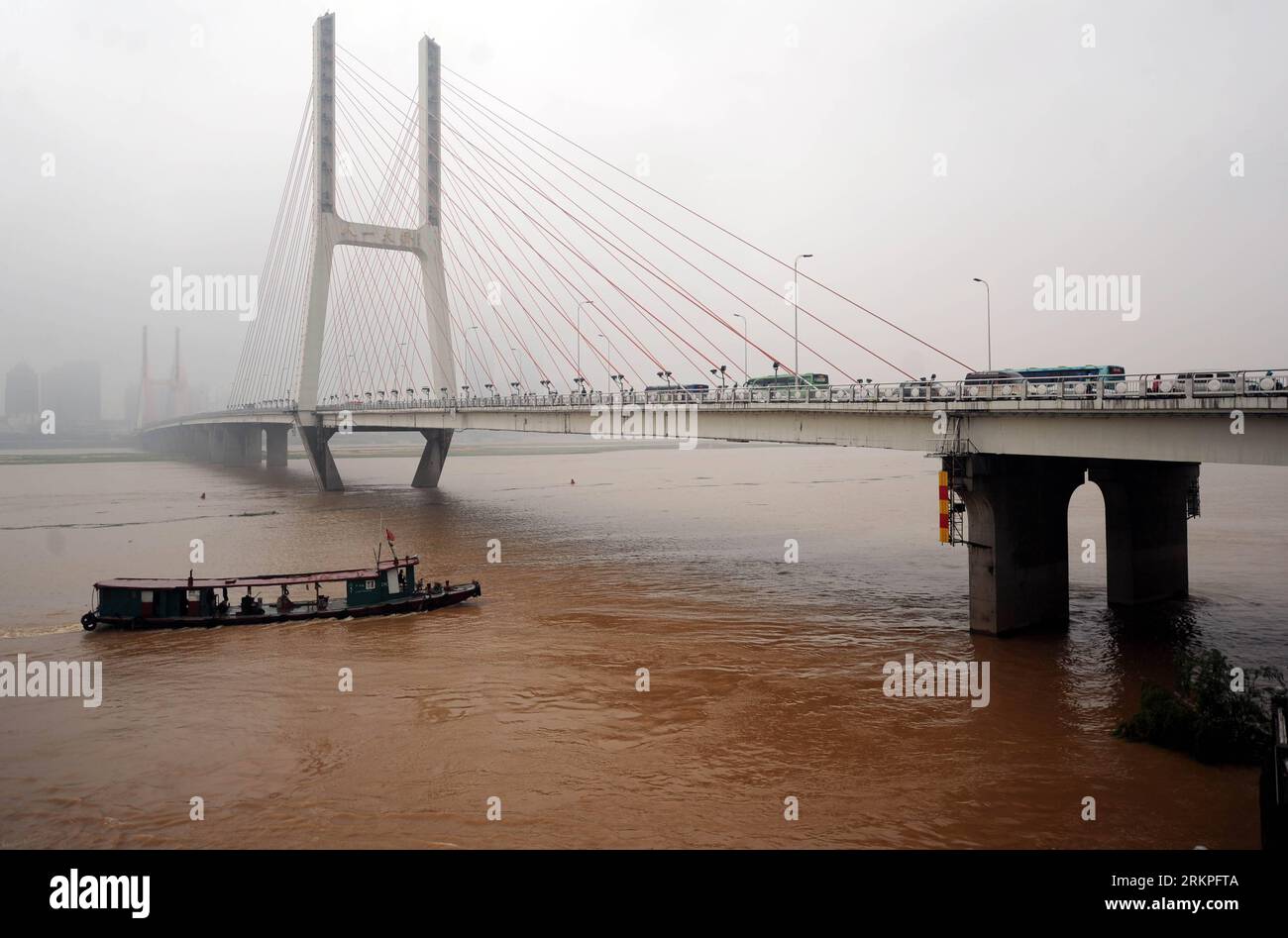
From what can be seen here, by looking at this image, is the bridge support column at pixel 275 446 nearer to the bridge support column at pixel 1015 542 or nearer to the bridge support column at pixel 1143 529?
the bridge support column at pixel 1015 542

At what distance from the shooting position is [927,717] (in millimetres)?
16406

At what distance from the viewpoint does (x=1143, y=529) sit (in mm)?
25984

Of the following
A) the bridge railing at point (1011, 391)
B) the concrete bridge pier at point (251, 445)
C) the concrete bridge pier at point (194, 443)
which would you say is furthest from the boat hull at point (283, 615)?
the concrete bridge pier at point (194, 443)

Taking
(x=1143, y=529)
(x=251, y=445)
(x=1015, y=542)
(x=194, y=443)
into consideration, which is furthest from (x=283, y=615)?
(x=194, y=443)

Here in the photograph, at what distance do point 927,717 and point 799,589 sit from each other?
39.8 ft

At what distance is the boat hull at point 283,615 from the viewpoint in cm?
2469

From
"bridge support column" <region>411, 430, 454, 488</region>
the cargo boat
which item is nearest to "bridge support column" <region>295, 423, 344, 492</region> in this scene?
"bridge support column" <region>411, 430, 454, 488</region>

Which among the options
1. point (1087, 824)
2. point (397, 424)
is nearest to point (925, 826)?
point (1087, 824)

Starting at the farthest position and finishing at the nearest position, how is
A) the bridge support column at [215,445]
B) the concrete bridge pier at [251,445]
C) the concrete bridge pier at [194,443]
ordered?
1. the concrete bridge pier at [194,443]
2. the bridge support column at [215,445]
3. the concrete bridge pier at [251,445]

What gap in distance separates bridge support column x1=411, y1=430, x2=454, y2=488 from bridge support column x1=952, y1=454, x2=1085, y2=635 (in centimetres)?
5673

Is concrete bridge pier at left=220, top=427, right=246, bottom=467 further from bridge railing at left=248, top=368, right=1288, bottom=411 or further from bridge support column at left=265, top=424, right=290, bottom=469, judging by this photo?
bridge railing at left=248, top=368, right=1288, bottom=411

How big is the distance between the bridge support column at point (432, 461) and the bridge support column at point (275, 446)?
3741 centimetres

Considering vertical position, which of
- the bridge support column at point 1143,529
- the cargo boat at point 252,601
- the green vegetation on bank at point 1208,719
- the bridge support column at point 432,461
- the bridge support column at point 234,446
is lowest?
the green vegetation on bank at point 1208,719
